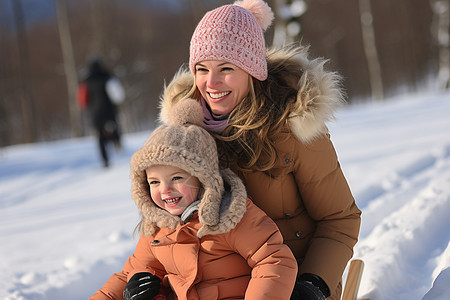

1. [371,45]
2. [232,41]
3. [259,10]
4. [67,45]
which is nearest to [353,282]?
[232,41]

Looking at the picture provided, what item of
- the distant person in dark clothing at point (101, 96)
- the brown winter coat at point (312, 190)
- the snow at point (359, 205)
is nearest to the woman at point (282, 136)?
the brown winter coat at point (312, 190)

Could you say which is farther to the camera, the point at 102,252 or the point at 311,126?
the point at 102,252

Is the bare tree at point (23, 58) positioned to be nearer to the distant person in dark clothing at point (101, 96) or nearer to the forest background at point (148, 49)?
the forest background at point (148, 49)

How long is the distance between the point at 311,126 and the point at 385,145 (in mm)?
4614

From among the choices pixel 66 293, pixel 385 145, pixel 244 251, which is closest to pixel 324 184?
pixel 244 251

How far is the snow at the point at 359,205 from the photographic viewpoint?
246 centimetres

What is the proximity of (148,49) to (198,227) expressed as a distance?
25662mm

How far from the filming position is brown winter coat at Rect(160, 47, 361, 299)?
5.84 ft

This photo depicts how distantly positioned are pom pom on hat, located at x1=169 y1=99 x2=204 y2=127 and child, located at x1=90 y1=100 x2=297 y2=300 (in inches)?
3.4

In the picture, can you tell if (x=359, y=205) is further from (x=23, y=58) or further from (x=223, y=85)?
(x=23, y=58)

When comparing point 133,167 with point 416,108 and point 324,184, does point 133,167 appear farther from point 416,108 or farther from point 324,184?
point 416,108

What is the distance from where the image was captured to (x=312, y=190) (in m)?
1.81

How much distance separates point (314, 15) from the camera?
2850 centimetres

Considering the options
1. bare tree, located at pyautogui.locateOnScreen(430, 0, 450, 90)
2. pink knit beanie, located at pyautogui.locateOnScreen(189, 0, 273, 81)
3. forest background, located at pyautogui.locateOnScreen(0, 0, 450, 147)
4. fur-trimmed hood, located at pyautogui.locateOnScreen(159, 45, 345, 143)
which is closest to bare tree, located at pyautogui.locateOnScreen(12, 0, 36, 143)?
forest background, located at pyautogui.locateOnScreen(0, 0, 450, 147)
